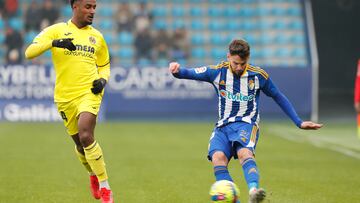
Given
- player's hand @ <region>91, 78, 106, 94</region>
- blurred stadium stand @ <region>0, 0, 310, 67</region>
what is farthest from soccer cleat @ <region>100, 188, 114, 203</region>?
blurred stadium stand @ <region>0, 0, 310, 67</region>

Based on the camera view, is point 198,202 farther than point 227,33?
No

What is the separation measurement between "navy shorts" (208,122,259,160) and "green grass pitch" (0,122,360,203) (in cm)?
108

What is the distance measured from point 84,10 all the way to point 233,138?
2164mm

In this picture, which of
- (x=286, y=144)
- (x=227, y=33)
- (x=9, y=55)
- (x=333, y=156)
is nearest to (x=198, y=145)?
(x=286, y=144)

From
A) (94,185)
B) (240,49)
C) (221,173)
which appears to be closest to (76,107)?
(94,185)

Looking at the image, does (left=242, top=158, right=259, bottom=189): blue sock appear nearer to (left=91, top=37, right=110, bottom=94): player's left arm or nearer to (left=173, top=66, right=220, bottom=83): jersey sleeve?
(left=173, top=66, right=220, bottom=83): jersey sleeve

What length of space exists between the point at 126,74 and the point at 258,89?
1601cm

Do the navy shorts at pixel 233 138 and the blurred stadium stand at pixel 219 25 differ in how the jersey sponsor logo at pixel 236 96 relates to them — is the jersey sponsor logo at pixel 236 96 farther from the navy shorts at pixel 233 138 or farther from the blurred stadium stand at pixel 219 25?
the blurred stadium stand at pixel 219 25

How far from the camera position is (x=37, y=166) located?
1303 centimetres

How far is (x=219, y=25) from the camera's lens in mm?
29094

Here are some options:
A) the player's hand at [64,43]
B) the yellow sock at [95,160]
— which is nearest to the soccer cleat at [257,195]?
the yellow sock at [95,160]

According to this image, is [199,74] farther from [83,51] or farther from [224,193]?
[83,51]

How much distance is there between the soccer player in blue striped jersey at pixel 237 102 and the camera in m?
8.31

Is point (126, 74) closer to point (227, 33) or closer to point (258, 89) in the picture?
point (227, 33)
